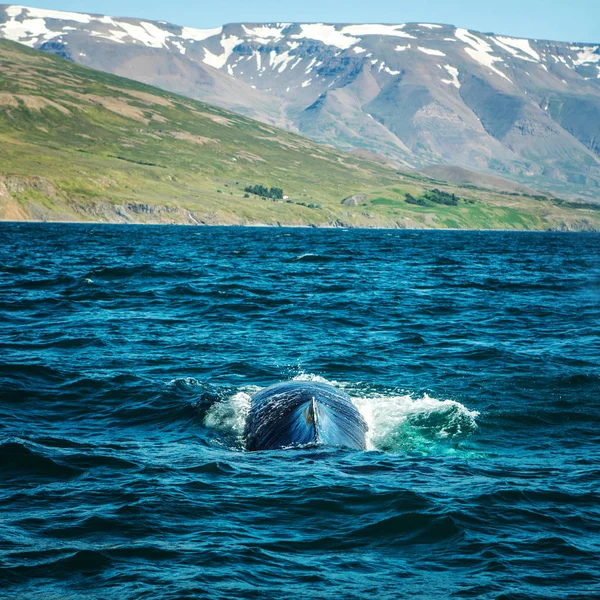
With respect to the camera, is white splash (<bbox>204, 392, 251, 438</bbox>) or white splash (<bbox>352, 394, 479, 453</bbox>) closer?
white splash (<bbox>352, 394, 479, 453</bbox>)

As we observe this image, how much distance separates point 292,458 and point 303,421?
6.63 feet

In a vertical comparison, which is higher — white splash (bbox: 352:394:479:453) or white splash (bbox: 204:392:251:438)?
white splash (bbox: 352:394:479:453)

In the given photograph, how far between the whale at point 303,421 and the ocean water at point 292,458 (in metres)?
0.56

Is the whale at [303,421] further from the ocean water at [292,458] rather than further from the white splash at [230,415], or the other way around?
the ocean water at [292,458]

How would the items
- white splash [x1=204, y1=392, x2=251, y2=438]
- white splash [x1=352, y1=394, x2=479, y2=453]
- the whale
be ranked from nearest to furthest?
the whale → white splash [x1=352, y1=394, x2=479, y2=453] → white splash [x1=204, y1=392, x2=251, y2=438]

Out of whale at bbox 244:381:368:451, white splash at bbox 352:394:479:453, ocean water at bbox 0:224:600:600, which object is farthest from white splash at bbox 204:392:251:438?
white splash at bbox 352:394:479:453

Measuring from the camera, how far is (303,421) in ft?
64.6

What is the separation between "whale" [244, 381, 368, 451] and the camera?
751 inches

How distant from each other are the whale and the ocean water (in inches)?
22.2

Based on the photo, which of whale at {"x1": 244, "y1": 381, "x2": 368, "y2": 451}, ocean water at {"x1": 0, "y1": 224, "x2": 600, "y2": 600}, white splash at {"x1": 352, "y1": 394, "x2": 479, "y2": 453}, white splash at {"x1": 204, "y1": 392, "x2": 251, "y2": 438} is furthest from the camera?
white splash at {"x1": 204, "y1": 392, "x2": 251, "y2": 438}

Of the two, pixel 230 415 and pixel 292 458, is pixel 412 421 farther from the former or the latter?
pixel 292 458

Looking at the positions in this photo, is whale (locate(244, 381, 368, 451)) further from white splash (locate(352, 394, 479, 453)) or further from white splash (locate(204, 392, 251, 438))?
white splash (locate(352, 394, 479, 453))

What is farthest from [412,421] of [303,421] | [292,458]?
[292,458]

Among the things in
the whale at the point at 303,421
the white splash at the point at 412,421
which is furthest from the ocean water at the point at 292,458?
the whale at the point at 303,421
